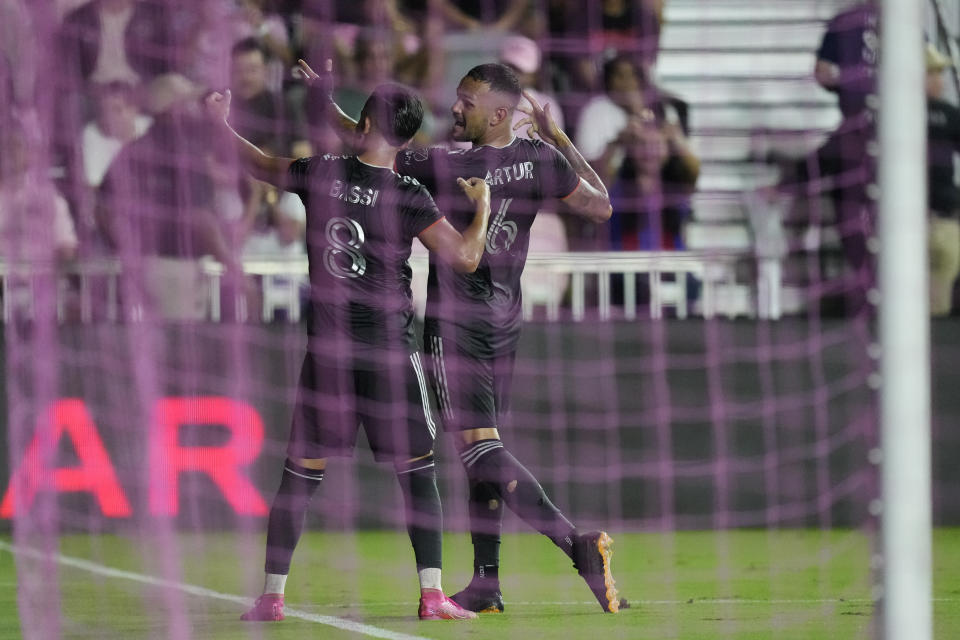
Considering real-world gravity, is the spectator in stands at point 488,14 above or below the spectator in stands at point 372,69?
above

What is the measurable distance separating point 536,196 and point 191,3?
3.80 m

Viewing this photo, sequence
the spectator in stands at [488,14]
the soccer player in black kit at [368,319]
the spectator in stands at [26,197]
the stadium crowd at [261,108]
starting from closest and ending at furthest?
1. the spectator in stands at [26,197]
2. the soccer player in black kit at [368,319]
3. the stadium crowd at [261,108]
4. the spectator in stands at [488,14]

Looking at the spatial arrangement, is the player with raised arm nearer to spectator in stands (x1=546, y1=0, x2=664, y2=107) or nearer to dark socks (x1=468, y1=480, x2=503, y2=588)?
dark socks (x1=468, y1=480, x2=503, y2=588)

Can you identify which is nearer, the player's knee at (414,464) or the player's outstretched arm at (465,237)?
the player's outstretched arm at (465,237)

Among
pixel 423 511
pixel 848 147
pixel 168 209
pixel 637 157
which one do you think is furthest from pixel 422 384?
pixel 848 147

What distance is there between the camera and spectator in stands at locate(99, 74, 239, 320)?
8.27 metres

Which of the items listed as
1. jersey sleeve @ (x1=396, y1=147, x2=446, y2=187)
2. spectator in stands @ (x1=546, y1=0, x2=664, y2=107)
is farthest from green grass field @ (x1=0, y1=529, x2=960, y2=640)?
spectator in stands @ (x1=546, y1=0, x2=664, y2=107)

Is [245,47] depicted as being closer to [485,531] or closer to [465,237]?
[465,237]

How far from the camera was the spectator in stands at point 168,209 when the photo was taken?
27.1ft

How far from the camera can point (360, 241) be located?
5898 millimetres

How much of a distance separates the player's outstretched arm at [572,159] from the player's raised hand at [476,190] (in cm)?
32

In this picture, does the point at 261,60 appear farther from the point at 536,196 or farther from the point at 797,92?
the point at 797,92

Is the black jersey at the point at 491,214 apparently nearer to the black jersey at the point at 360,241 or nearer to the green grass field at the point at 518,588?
the black jersey at the point at 360,241

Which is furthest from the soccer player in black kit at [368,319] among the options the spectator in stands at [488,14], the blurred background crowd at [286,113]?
the spectator in stands at [488,14]
